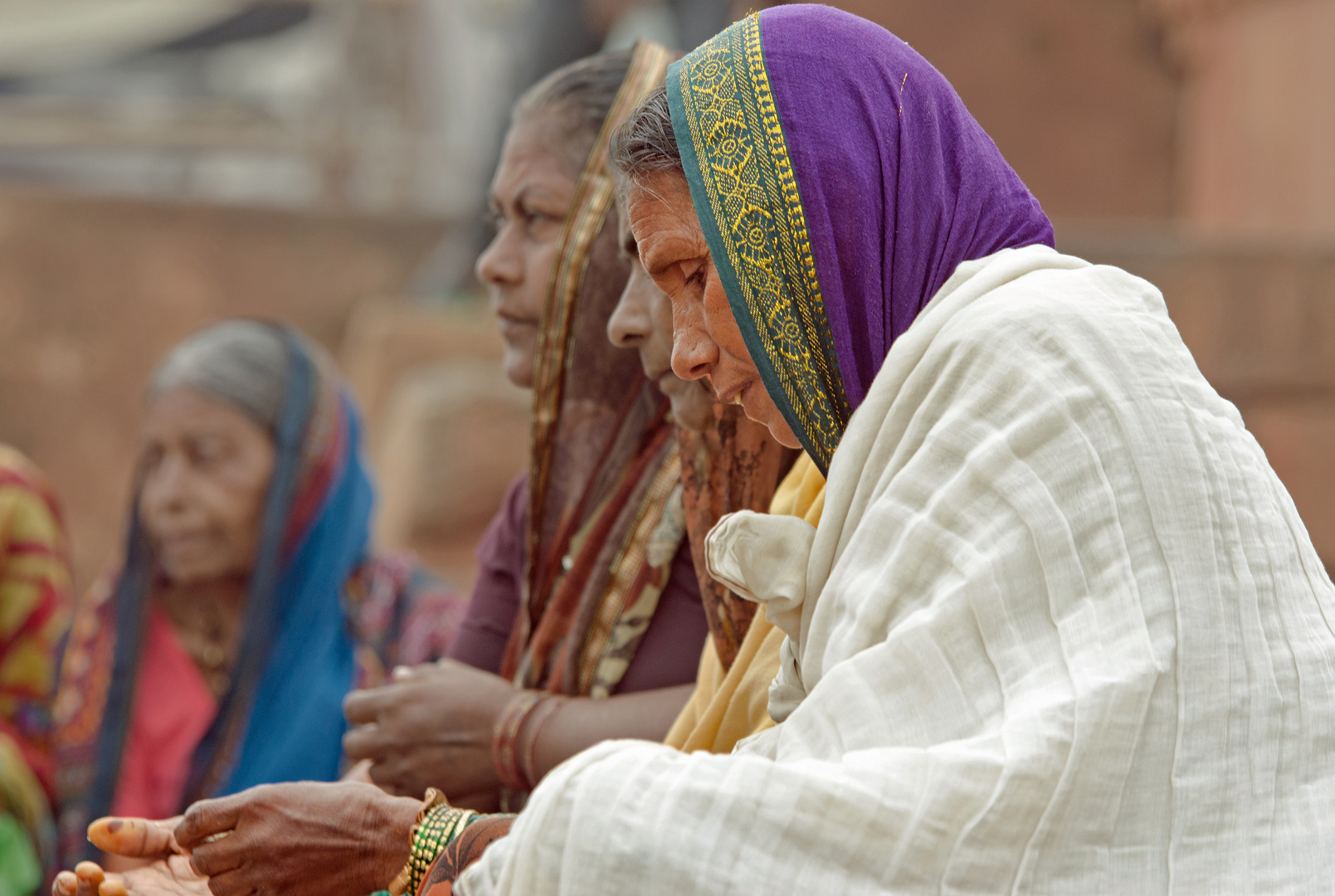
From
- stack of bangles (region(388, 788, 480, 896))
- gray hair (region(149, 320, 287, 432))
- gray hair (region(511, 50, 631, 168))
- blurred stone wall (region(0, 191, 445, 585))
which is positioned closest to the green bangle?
stack of bangles (region(388, 788, 480, 896))

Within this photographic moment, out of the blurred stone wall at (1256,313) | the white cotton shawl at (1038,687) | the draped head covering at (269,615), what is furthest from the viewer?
the blurred stone wall at (1256,313)

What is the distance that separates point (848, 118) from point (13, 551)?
10.5 feet

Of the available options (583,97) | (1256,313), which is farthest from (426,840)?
(1256,313)

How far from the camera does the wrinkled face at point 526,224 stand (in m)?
2.69

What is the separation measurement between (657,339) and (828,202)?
1.82 ft

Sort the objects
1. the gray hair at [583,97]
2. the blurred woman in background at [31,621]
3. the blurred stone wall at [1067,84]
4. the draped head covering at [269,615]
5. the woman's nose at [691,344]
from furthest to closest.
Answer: the blurred stone wall at [1067,84]
the blurred woman in background at [31,621]
the draped head covering at [269,615]
the gray hair at [583,97]
the woman's nose at [691,344]

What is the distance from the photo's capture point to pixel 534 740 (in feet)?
7.45

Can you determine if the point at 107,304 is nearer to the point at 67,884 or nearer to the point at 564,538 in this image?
the point at 564,538

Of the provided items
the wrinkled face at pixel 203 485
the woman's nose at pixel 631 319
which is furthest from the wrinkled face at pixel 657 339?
the wrinkled face at pixel 203 485

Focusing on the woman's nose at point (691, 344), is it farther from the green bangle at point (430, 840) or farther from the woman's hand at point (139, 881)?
the woman's hand at point (139, 881)

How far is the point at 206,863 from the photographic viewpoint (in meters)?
1.75

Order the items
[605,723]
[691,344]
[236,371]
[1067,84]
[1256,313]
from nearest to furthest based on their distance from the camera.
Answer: [691,344], [605,723], [236,371], [1256,313], [1067,84]

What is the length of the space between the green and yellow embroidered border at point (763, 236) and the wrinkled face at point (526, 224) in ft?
3.38

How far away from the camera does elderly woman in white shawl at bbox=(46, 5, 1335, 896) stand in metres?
1.28
